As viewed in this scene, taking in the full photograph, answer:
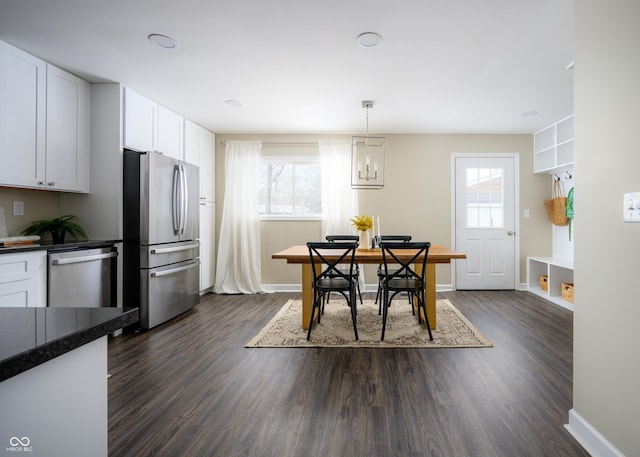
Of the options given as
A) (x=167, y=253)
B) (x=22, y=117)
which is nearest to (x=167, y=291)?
(x=167, y=253)

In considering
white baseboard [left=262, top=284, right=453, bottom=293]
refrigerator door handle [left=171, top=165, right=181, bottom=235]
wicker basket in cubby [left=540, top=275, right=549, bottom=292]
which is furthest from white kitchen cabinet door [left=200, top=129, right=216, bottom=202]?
wicker basket in cubby [left=540, top=275, right=549, bottom=292]

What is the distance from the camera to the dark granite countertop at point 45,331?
57cm

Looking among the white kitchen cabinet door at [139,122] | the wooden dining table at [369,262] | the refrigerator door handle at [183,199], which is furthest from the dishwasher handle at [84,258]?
the wooden dining table at [369,262]

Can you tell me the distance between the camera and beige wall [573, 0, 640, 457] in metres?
1.40

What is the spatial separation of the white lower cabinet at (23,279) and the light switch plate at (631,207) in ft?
11.8

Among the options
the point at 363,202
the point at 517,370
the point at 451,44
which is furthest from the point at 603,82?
the point at 363,202

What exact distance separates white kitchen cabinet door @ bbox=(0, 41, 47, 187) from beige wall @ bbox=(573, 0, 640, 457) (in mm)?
3905

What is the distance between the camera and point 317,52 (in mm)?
2775

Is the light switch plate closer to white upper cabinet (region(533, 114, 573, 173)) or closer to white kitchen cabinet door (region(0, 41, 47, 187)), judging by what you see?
white upper cabinet (region(533, 114, 573, 173))

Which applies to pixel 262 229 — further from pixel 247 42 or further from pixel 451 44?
pixel 451 44

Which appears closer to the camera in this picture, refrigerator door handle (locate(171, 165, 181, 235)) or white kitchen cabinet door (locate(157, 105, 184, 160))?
refrigerator door handle (locate(171, 165, 181, 235))

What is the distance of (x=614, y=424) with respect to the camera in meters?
1.49

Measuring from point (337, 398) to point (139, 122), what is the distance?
3.45m

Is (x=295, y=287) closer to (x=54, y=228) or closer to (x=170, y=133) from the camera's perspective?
(x=170, y=133)
